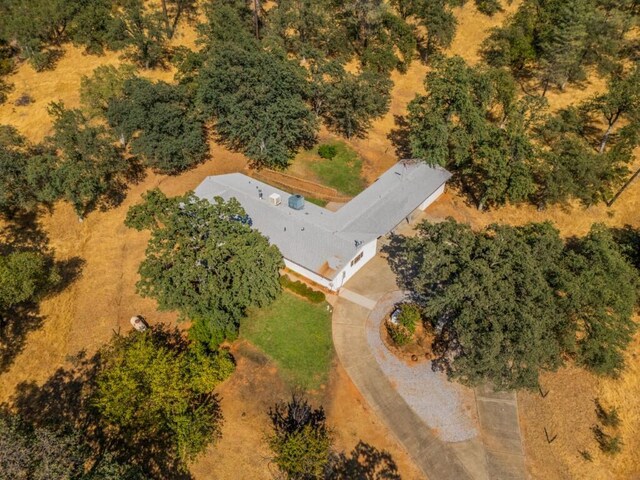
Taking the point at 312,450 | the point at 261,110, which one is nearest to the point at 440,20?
the point at 261,110

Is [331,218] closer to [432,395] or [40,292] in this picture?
[432,395]

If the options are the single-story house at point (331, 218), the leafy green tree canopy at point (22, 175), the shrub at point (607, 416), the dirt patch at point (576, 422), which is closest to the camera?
the dirt patch at point (576, 422)

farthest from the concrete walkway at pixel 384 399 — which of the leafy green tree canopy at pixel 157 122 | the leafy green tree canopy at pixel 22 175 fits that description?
the leafy green tree canopy at pixel 22 175

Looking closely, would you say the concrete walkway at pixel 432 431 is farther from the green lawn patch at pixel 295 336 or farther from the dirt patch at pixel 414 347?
the dirt patch at pixel 414 347

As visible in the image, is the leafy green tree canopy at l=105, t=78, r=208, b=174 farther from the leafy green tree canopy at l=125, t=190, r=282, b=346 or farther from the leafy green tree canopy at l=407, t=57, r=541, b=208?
the leafy green tree canopy at l=407, t=57, r=541, b=208

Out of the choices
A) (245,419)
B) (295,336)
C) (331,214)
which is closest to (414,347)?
(295,336)

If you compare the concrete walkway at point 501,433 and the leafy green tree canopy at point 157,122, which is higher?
the leafy green tree canopy at point 157,122

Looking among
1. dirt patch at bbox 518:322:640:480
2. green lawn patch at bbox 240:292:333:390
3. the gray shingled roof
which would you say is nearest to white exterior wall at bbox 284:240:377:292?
the gray shingled roof
